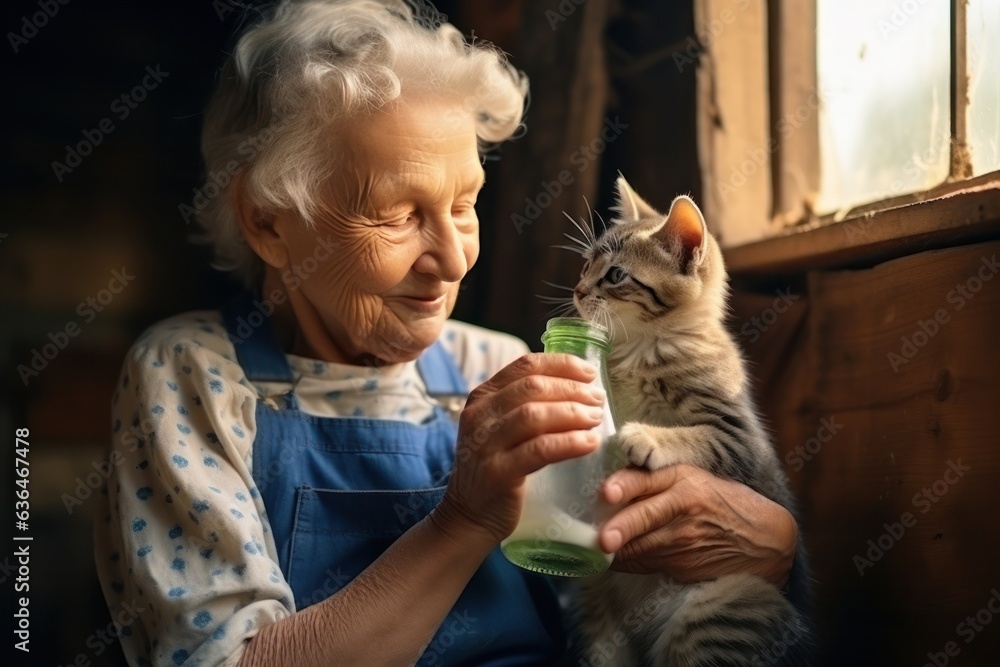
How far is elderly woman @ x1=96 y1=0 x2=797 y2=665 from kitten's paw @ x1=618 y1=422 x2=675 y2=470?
0.07 feet

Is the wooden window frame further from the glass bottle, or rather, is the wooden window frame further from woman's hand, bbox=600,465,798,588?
the glass bottle

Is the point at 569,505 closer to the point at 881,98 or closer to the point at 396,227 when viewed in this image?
the point at 396,227

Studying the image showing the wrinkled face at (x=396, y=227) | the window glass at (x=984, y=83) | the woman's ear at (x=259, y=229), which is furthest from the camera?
the woman's ear at (x=259, y=229)

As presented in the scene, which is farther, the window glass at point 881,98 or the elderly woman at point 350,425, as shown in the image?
the window glass at point 881,98

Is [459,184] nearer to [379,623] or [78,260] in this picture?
[379,623]

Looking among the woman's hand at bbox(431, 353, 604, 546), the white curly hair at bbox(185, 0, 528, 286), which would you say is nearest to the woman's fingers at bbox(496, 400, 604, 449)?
the woman's hand at bbox(431, 353, 604, 546)

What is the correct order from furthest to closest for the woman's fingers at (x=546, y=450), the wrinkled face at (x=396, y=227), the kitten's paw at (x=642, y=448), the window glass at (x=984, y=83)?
the wrinkled face at (x=396, y=227) < the window glass at (x=984, y=83) < the kitten's paw at (x=642, y=448) < the woman's fingers at (x=546, y=450)

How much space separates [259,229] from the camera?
5.16ft

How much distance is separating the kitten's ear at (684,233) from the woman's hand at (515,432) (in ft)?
1.32

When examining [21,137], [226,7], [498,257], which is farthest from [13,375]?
[498,257]

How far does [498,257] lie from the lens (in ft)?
7.90

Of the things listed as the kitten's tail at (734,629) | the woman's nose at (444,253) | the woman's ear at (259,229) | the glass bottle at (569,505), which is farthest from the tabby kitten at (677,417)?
the woman's ear at (259,229)

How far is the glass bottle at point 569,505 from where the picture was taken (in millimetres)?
1080

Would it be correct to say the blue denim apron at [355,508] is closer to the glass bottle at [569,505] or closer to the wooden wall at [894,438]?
the glass bottle at [569,505]
